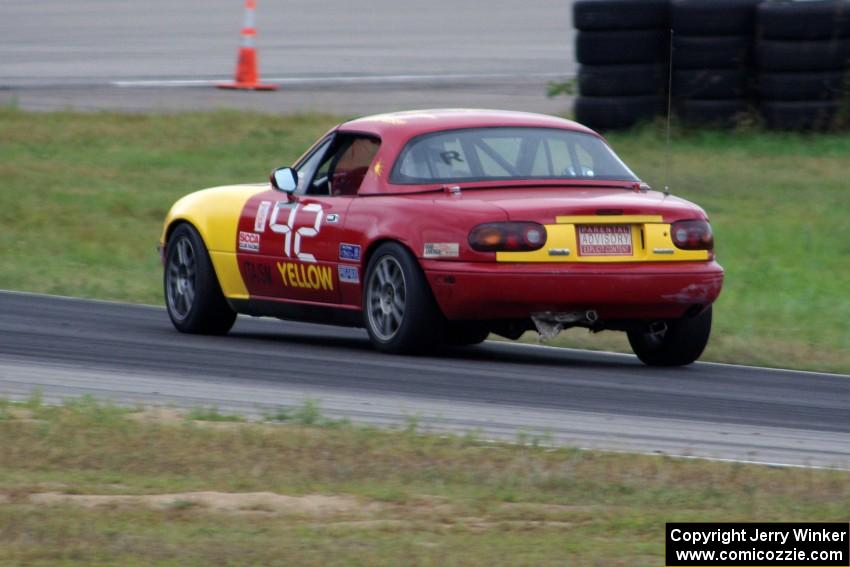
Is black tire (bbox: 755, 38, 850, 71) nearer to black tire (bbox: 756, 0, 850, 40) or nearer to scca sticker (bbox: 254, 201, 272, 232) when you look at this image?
black tire (bbox: 756, 0, 850, 40)

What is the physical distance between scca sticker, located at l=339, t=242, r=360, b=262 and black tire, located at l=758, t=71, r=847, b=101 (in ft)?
34.6

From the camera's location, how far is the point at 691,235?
31.6 feet

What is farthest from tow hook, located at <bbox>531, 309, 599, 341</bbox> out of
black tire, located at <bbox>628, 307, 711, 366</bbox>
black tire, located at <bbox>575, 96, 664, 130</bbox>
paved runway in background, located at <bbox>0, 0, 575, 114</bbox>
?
paved runway in background, located at <bbox>0, 0, 575, 114</bbox>

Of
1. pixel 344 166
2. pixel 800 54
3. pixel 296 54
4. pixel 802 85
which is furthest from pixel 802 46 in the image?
pixel 296 54

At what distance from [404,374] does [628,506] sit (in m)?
3.27

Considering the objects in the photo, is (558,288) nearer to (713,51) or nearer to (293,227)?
(293,227)

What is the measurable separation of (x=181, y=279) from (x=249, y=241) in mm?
810

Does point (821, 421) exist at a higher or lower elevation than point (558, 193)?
lower

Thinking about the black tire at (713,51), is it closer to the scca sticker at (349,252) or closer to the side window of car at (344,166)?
the side window of car at (344,166)

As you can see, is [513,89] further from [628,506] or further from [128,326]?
[628,506]

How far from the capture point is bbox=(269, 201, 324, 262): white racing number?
34.1ft

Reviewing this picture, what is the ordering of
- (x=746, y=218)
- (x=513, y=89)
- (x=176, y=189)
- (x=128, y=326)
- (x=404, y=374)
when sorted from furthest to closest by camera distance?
(x=513, y=89) → (x=176, y=189) → (x=746, y=218) → (x=128, y=326) → (x=404, y=374)

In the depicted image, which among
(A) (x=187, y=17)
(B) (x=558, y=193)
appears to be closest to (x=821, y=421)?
(B) (x=558, y=193)

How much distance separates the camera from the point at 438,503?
6031 mm
